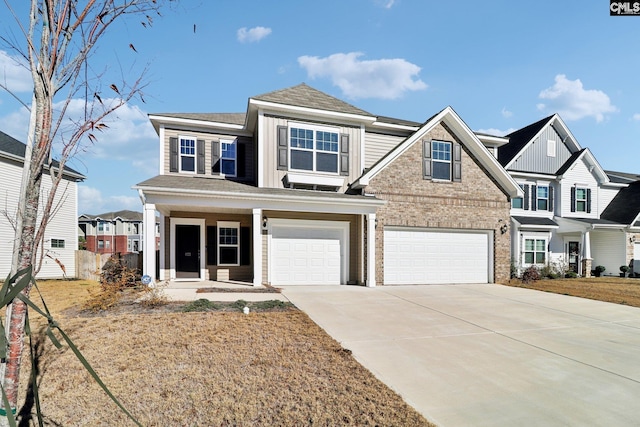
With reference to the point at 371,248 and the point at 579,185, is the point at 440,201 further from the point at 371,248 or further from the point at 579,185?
the point at 579,185

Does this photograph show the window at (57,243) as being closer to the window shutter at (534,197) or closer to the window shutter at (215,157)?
the window shutter at (215,157)

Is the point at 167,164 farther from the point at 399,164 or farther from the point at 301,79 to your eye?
the point at 399,164

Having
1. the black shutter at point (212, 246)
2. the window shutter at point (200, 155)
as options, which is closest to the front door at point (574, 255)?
the black shutter at point (212, 246)

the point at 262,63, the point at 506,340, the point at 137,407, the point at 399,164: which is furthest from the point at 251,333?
the point at 399,164

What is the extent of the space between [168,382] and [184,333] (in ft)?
Answer: 6.18

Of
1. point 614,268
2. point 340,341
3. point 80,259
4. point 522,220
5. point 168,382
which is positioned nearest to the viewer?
point 168,382

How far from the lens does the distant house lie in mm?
44969

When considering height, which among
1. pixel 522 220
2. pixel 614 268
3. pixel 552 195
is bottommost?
pixel 614 268

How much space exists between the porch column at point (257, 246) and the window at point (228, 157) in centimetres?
346

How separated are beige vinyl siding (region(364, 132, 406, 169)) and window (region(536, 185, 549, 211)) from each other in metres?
10.7

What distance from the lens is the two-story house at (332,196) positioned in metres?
12.3

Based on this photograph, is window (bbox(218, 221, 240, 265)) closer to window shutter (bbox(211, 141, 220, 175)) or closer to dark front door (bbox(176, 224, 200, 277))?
dark front door (bbox(176, 224, 200, 277))

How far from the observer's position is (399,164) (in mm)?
12992

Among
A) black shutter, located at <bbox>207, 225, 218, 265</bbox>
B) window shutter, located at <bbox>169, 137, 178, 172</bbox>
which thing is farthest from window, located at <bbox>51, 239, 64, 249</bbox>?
black shutter, located at <bbox>207, 225, 218, 265</bbox>
